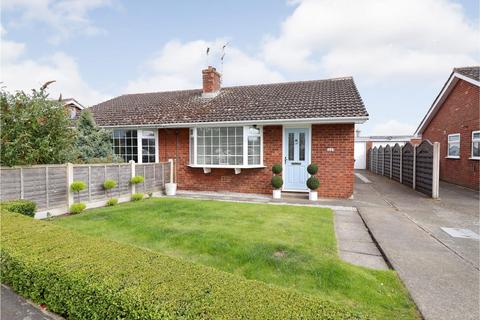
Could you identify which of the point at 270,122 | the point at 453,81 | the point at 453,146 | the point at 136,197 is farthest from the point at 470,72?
the point at 136,197

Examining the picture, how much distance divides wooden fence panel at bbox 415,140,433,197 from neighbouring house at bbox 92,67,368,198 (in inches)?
132

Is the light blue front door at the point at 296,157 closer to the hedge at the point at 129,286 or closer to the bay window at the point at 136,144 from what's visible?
the bay window at the point at 136,144

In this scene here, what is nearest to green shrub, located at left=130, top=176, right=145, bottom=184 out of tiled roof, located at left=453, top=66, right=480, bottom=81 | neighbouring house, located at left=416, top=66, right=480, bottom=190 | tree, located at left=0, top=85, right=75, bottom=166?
tree, located at left=0, top=85, right=75, bottom=166

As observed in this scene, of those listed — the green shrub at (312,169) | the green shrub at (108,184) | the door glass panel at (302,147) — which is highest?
the door glass panel at (302,147)

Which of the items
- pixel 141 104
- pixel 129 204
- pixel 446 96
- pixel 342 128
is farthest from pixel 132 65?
pixel 446 96

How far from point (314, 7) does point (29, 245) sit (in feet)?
34.5

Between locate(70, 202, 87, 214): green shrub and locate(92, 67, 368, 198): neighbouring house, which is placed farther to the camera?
locate(92, 67, 368, 198): neighbouring house

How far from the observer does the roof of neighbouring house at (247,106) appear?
387 inches

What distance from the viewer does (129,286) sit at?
2176 mm

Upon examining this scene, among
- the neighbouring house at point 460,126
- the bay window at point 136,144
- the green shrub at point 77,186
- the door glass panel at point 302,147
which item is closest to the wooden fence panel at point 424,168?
the neighbouring house at point 460,126

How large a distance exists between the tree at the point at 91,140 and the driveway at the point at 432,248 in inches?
414

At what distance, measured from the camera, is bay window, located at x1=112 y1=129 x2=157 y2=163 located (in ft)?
40.2

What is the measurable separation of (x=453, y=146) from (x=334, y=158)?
972 centimetres

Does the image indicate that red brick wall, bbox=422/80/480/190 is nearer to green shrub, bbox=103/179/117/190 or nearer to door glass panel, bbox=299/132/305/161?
door glass panel, bbox=299/132/305/161
